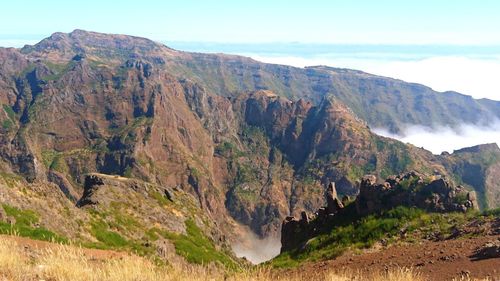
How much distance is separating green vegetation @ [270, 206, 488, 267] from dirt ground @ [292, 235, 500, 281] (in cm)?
321

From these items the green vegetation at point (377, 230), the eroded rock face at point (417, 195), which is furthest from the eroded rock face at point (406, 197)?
the green vegetation at point (377, 230)

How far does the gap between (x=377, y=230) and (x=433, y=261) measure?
43.5 ft

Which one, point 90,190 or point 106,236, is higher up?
point 106,236

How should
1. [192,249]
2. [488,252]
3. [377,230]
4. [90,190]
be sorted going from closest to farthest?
[488,252] < [377,230] < [192,249] < [90,190]

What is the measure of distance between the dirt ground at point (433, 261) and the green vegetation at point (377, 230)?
321 centimetres

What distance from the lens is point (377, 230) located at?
38.6m

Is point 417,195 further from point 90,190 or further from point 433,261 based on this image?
point 90,190

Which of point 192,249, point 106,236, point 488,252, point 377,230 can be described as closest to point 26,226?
point 106,236

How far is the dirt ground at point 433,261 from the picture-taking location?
22234mm

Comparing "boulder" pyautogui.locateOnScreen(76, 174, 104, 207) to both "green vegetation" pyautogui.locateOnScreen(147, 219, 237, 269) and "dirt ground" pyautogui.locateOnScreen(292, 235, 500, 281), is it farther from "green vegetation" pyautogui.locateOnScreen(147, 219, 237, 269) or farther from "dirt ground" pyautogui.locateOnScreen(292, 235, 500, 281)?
"dirt ground" pyautogui.locateOnScreen(292, 235, 500, 281)

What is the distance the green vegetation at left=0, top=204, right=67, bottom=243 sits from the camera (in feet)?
110

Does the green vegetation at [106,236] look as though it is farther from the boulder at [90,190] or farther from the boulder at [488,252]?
the boulder at [488,252]

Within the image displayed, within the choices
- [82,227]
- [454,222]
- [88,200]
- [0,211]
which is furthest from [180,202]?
[454,222]

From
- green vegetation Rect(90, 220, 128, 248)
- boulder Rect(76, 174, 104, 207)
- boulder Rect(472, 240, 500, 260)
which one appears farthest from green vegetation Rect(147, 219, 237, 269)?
boulder Rect(472, 240, 500, 260)
